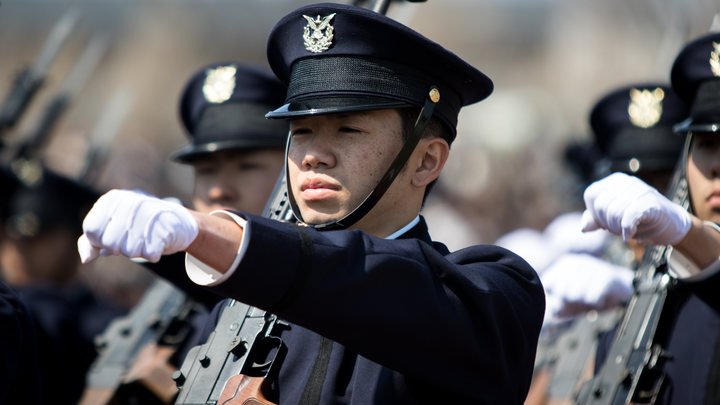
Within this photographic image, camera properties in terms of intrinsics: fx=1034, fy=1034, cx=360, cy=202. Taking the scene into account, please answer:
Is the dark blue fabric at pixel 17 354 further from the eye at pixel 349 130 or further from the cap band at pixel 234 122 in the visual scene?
the cap band at pixel 234 122

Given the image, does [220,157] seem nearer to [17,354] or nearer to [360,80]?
[17,354]

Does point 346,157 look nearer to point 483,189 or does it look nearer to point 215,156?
point 215,156

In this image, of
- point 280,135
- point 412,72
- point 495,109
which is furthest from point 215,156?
point 495,109

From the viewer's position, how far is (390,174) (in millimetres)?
3287

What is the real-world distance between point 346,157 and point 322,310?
2.18ft

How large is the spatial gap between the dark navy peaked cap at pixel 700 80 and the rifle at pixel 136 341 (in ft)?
9.42

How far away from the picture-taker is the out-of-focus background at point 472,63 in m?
13.1

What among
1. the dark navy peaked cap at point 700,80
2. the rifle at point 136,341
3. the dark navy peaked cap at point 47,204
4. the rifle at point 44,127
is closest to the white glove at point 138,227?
the dark navy peaked cap at point 700,80

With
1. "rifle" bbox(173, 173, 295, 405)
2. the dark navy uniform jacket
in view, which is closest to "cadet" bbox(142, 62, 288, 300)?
"rifle" bbox(173, 173, 295, 405)

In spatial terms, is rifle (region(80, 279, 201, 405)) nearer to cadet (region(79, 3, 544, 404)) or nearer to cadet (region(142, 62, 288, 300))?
cadet (region(142, 62, 288, 300))

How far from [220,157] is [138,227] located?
2914mm

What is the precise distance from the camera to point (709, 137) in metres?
4.39

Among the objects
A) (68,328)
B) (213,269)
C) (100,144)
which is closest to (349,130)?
(213,269)

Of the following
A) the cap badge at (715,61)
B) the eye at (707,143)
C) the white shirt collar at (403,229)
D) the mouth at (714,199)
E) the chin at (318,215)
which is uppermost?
the cap badge at (715,61)
